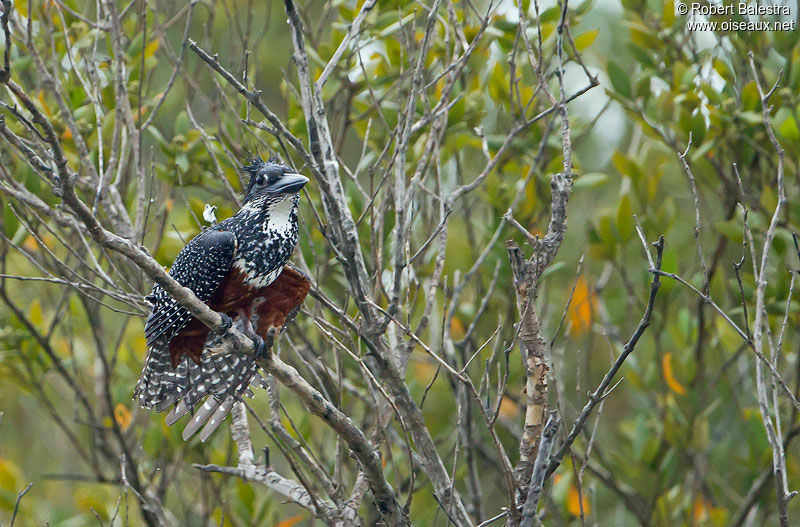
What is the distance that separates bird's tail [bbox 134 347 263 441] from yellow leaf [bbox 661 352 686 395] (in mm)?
2141

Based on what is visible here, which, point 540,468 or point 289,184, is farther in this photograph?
point 289,184

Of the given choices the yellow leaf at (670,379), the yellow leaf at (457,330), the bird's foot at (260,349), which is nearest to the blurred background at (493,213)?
the yellow leaf at (670,379)

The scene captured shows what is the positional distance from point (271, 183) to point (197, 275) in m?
0.43

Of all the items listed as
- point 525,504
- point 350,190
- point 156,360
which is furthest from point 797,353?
point 156,360

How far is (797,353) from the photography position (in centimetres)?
455

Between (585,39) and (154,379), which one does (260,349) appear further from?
(585,39)

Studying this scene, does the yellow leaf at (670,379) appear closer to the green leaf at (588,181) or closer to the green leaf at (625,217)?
the green leaf at (625,217)

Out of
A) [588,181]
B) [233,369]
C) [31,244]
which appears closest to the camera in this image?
[233,369]

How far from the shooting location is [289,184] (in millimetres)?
3412

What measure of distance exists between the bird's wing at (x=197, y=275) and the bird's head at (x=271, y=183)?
20 cm

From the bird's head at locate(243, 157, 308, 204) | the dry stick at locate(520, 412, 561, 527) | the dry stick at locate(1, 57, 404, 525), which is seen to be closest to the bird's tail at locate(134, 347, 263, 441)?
the dry stick at locate(1, 57, 404, 525)

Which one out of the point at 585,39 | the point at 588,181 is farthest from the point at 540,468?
the point at 585,39

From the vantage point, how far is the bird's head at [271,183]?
134 inches

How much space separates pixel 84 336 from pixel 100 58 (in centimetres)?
224
